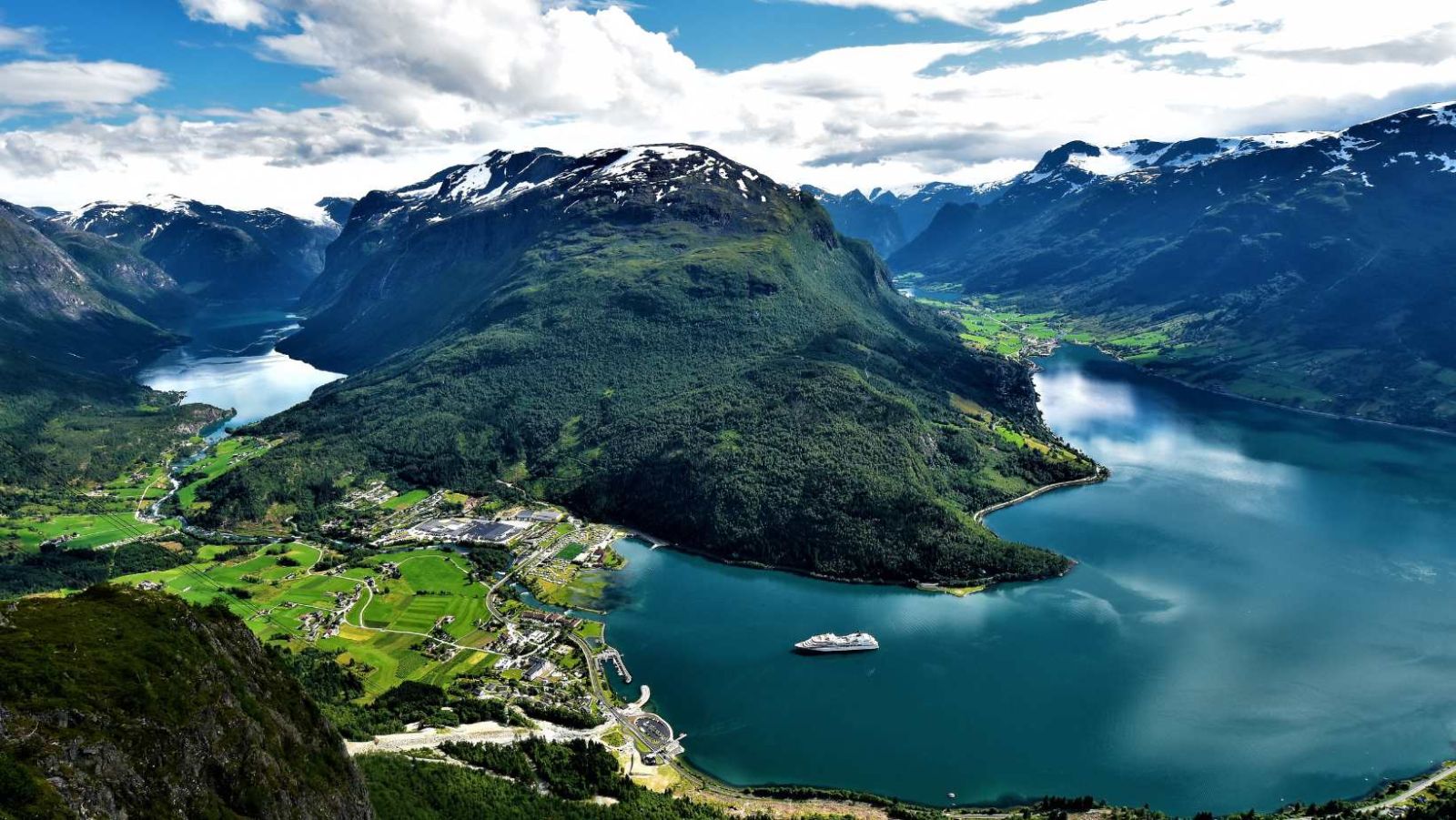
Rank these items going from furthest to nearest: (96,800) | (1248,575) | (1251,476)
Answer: (1251,476) → (1248,575) → (96,800)

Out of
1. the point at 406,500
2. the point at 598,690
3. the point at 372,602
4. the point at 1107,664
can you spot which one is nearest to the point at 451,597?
the point at 372,602

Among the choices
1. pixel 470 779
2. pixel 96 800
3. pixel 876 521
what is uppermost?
pixel 96 800

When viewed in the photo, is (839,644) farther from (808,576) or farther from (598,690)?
(598,690)

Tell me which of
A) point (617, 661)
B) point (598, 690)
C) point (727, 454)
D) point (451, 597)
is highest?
point (727, 454)

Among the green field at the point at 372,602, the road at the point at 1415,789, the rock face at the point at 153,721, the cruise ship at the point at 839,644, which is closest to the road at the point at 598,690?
the green field at the point at 372,602

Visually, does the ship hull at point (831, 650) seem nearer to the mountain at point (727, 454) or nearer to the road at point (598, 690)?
the mountain at point (727, 454)

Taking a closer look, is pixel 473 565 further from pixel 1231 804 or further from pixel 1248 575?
pixel 1248 575

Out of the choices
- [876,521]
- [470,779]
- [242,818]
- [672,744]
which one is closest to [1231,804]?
[672,744]
